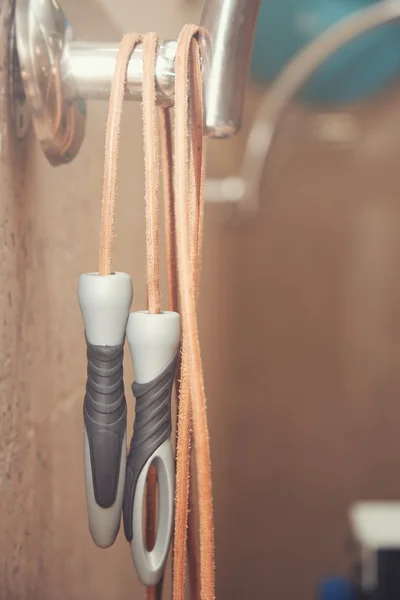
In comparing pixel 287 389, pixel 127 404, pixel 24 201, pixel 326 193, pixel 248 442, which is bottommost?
pixel 248 442

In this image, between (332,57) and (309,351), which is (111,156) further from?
(309,351)

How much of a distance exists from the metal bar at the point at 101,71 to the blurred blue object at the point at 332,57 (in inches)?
29.7

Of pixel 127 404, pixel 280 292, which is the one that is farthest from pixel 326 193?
pixel 127 404

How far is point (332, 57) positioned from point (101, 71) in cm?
99

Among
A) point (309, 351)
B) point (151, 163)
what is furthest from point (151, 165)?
point (309, 351)

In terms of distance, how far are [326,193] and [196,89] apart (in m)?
1.23

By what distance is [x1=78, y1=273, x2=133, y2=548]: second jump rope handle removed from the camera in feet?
0.94

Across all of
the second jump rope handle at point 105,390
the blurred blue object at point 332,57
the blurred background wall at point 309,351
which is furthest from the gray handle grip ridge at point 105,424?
the blurred background wall at point 309,351

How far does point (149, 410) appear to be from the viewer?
0.29 m

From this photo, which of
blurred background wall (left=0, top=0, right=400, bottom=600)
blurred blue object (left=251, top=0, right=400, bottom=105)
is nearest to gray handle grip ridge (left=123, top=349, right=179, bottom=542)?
blurred blue object (left=251, top=0, right=400, bottom=105)

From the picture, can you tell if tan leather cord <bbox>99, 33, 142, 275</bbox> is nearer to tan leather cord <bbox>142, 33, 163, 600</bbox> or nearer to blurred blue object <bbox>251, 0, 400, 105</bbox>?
tan leather cord <bbox>142, 33, 163, 600</bbox>

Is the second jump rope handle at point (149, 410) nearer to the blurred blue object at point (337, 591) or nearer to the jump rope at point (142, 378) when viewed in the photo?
the jump rope at point (142, 378)

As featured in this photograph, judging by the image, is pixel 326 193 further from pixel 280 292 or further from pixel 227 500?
pixel 227 500

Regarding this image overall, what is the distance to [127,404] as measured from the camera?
317mm
